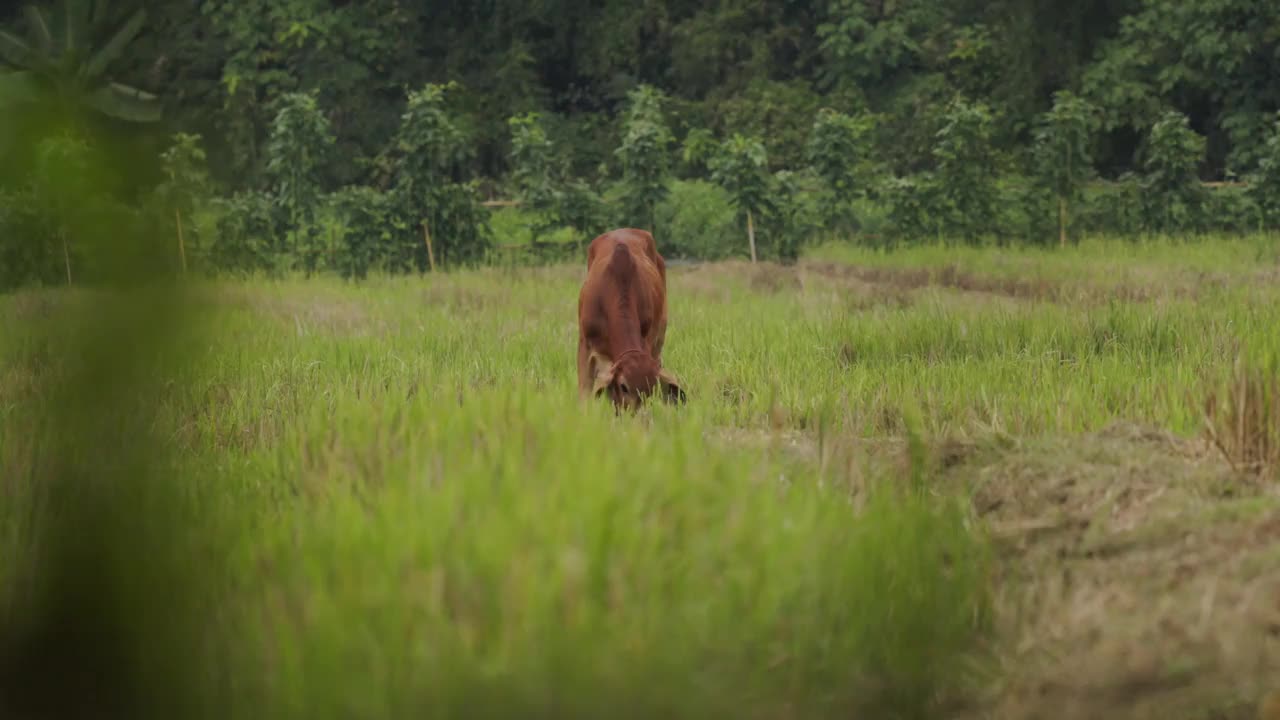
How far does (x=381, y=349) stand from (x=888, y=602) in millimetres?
4885

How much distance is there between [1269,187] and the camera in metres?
15.2

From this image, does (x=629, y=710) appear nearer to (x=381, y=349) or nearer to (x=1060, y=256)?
(x=381, y=349)

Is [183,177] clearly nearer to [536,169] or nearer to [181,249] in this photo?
[181,249]

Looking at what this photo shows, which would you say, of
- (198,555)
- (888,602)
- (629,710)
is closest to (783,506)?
(888,602)

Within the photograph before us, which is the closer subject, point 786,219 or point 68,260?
point 68,260

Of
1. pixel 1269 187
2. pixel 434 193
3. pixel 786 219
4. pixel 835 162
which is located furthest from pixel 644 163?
pixel 1269 187

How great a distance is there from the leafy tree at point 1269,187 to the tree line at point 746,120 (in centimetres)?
4

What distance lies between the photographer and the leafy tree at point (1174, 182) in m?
15.3

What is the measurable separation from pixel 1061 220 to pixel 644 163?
508 centimetres

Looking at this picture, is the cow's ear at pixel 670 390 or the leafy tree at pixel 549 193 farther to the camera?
the leafy tree at pixel 549 193

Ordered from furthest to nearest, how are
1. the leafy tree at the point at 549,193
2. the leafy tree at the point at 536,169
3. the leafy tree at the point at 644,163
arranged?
the leafy tree at the point at 536,169, the leafy tree at the point at 549,193, the leafy tree at the point at 644,163

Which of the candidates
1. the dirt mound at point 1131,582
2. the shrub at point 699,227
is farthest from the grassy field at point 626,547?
the shrub at point 699,227

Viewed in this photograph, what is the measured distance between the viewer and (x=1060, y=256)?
40.6 feet

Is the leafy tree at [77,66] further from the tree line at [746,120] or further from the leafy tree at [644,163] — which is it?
the leafy tree at [644,163]
